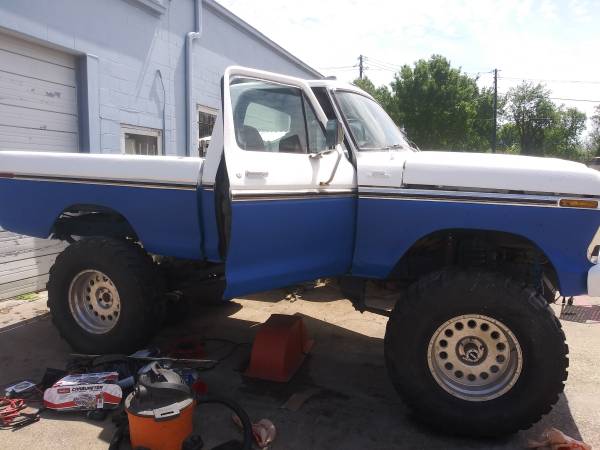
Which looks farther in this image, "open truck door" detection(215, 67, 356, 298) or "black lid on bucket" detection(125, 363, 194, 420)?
"open truck door" detection(215, 67, 356, 298)

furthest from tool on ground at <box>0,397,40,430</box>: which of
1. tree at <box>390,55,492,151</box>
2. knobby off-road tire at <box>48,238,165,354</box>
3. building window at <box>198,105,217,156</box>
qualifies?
tree at <box>390,55,492,151</box>

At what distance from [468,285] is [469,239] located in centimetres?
45

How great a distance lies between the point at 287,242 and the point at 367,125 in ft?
4.45

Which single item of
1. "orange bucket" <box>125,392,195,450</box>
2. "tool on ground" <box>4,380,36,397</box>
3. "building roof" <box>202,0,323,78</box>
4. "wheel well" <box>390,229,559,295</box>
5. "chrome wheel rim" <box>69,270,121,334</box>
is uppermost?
"building roof" <box>202,0,323,78</box>

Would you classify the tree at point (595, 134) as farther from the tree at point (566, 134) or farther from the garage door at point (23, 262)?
the garage door at point (23, 262)

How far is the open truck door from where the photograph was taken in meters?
3.25

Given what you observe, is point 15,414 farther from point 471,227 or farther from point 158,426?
point 471,227

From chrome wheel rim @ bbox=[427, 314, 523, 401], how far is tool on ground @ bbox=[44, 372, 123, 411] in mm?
2104

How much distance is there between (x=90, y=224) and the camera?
440cm

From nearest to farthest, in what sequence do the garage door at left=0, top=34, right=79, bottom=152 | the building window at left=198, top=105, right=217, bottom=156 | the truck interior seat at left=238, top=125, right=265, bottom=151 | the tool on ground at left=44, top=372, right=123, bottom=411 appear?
the tool on ground at left=44, top=372, right=123, bottom=411
the truck interior seat at left=238, top=125, right=265, bottom=151
the garage door at left=0, top=34, right=79, bottom=152
the building window at left=198, top=105, right=217, bottom=156

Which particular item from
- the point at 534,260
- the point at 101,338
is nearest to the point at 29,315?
the point at 101,338

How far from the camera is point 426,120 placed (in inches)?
1038

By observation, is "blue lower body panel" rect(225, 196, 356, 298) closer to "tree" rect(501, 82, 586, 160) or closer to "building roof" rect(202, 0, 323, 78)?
"building roof" rect(202, 0, 323, 78)

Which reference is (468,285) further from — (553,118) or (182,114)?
(553,118)
